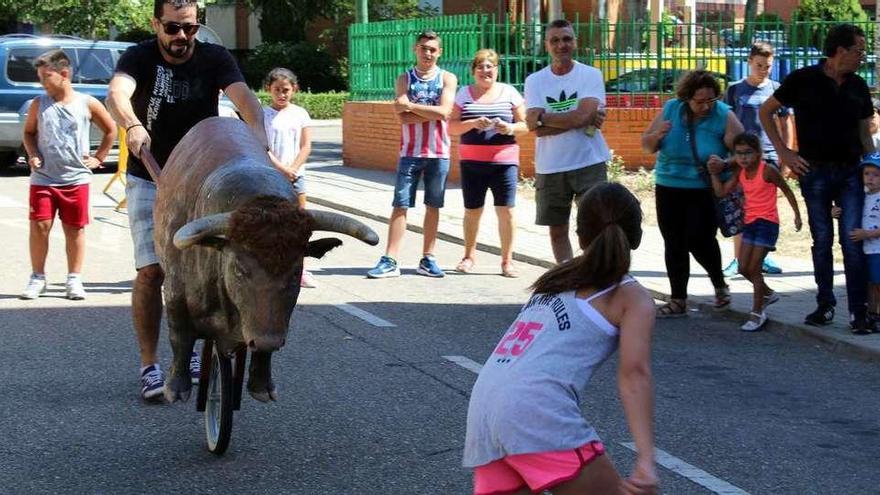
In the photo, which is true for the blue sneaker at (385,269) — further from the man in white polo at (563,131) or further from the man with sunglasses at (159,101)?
the man with sunglasses at (159,101)

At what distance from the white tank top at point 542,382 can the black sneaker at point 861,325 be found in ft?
18.9

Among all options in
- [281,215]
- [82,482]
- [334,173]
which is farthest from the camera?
[334,173]

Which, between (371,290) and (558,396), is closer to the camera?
(558,396)

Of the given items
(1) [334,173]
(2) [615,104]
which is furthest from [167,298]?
(1) [334,173]

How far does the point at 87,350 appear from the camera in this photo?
29.5 ft

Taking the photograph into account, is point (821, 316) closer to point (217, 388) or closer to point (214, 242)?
point (217, 388)

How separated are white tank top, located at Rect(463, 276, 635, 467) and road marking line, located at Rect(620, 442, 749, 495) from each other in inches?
83.0

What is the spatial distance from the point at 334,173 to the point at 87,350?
13.1 meters

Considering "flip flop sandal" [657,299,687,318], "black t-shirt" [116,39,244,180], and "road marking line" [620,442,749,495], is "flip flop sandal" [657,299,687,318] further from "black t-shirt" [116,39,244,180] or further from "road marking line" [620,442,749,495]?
"black t-shirt" [116,39,244,180]

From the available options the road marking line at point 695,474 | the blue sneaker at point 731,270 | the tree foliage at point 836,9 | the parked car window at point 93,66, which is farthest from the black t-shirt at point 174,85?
the tree foliage at point 836,9

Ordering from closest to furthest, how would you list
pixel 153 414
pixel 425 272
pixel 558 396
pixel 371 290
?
pixel 558 396, pixel 153 414, pixel 371 290, pixel 425 272

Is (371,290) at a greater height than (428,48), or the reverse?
(428,48)

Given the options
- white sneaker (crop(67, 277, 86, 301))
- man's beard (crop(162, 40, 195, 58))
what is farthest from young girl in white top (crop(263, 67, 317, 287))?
man's beard (crop(162, 40, 195, 58))

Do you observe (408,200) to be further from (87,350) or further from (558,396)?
(558,396)
